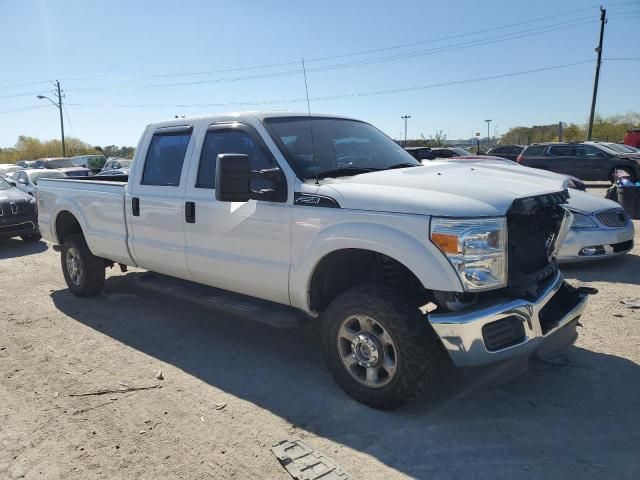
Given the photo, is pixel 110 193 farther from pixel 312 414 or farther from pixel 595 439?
pixel 595 439

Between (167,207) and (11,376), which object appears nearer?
(11,376)

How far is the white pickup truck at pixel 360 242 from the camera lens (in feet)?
9.87

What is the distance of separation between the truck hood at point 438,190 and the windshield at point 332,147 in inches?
9.5

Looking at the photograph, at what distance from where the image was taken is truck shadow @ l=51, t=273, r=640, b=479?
9.29 ft

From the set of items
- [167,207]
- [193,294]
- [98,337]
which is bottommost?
[98,337]

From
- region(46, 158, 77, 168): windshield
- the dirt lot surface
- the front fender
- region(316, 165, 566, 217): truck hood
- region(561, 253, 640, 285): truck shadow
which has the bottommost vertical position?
the dirt lot surface

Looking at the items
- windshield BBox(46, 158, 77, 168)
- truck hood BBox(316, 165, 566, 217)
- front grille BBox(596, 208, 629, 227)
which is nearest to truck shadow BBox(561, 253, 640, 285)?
front grille BBox(596, 208, 629, 227)

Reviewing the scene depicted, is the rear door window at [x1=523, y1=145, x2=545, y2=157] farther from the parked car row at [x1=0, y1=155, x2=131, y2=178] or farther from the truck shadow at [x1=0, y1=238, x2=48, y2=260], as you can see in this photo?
the truck shadow at [x1=0, y1=238, x2=48, y2=260]

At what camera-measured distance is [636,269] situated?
264 inches

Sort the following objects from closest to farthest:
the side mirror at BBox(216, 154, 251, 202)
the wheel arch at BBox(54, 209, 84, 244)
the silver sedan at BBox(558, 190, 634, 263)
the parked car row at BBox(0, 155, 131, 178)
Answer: the side mirror at BBox(216, 154, 251, 202)
the wheel arch at BBox(54, 209, 84, 244)
the silver sedan at BBox(558, 190, 634, 263)
the parked car row at BBox(0, 155, 131, 178)

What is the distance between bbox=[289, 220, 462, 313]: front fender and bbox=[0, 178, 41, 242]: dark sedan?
27.7 ft

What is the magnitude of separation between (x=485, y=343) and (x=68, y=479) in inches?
94.2

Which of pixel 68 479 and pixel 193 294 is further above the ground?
pixel 193 294

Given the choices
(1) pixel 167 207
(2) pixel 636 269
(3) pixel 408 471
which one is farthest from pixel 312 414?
(2) pixel 636 269
